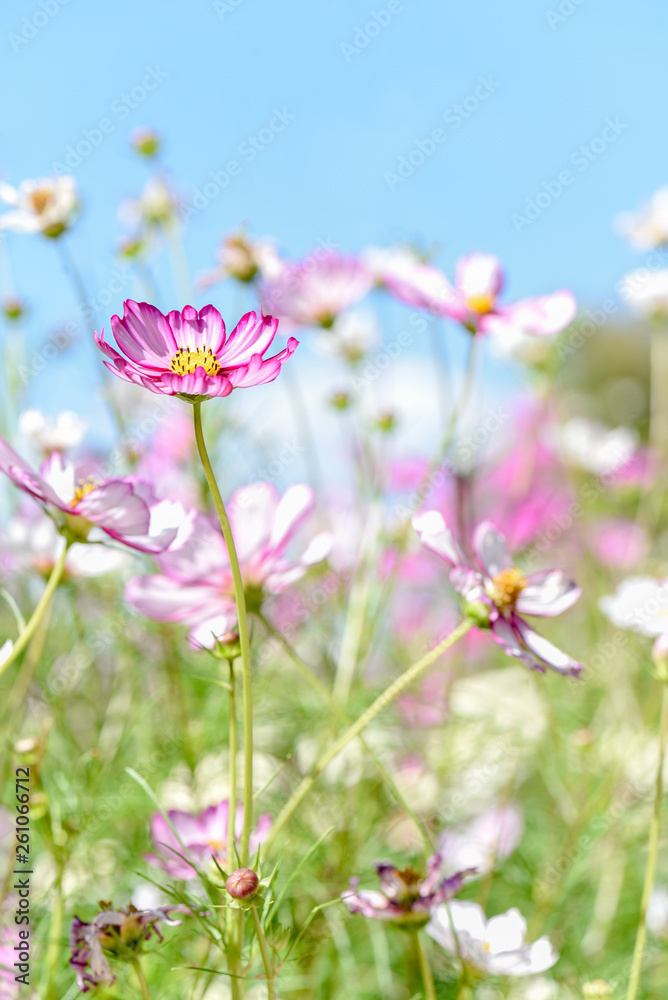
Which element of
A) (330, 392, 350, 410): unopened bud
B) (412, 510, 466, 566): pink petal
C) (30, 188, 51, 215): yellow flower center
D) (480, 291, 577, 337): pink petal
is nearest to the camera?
(412, 510, 466, 566): pink petal

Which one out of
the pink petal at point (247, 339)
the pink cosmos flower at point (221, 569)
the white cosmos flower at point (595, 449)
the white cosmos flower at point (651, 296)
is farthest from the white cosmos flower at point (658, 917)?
the white cosmos flower at point (651, 296)

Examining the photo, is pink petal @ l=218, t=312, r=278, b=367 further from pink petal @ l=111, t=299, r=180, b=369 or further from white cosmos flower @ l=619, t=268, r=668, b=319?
white cosmos flower @ l=619, t=268, r=668, b=319

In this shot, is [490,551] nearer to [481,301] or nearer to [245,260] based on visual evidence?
[481,301]

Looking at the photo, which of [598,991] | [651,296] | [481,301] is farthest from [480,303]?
[651,296]

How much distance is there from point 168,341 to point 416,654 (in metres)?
0.68

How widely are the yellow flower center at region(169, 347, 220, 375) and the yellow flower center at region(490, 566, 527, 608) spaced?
0.17 m

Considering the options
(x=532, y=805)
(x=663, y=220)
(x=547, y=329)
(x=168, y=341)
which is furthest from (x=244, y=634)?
(x=663, y=220)

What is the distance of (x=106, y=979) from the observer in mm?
343

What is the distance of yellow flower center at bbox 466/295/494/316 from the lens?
60 centimetres

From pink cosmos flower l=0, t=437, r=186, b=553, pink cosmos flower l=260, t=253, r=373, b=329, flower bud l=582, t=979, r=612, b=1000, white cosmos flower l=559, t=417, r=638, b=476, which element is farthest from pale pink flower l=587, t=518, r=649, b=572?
pink cosmos flower l=0, t=437, r=186, b=553

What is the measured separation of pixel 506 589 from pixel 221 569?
5.3 inches

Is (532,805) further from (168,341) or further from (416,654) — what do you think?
(168,341)

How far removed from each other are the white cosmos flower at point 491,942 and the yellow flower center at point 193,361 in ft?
0.88

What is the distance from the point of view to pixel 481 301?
61cm
